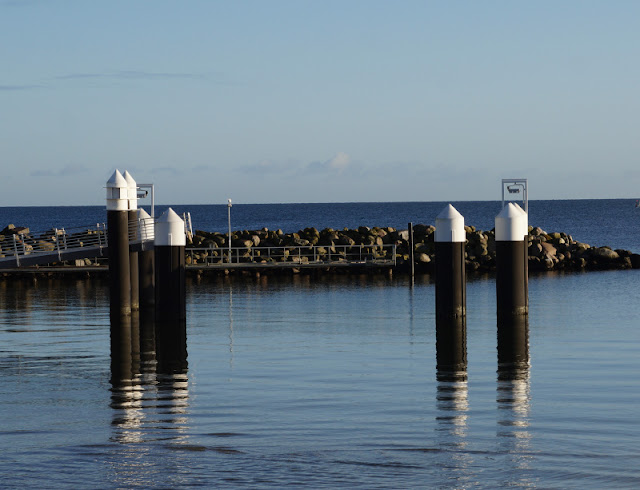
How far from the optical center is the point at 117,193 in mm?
24047

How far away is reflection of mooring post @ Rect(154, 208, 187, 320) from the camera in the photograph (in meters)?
22.6

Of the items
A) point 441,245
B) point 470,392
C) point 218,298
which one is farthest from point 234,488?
point 218,298

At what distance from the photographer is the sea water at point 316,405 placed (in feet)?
33.7

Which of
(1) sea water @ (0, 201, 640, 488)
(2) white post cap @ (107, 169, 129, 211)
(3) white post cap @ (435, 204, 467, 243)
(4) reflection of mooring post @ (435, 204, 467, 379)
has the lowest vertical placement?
(1) sea water @ (0, 201, 640, 488)

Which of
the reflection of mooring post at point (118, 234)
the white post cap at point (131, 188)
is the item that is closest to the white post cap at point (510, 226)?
the reflection of mooring post at point (118, 234)

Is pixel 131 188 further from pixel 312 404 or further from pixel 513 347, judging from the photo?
pixel 312 404

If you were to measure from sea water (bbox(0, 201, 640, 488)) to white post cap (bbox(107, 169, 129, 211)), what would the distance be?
2849mm

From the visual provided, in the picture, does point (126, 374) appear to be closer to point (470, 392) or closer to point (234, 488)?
point (470, 392)

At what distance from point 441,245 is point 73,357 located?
803 centimetres

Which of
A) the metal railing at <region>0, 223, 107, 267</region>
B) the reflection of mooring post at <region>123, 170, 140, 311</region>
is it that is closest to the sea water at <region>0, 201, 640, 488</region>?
the reflection of mooring post at <region>123, 170, 140, 311</region>

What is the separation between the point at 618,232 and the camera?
106 metres

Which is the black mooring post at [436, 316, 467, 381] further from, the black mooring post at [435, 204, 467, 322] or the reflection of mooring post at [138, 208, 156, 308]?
the reflection of mooring post at [138, 208, 156, 308]

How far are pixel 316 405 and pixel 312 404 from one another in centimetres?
10

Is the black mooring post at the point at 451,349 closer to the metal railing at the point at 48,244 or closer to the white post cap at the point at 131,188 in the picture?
the white post cap at the point at 131,188
